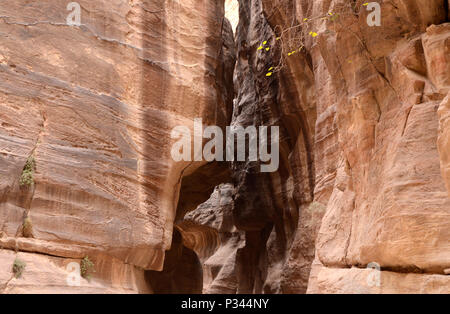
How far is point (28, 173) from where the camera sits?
8438 mm

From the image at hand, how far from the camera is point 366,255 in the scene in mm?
6133

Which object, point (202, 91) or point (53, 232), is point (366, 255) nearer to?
point (53, 232)

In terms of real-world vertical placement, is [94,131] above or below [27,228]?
above

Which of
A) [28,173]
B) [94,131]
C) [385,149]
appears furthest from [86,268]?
[385,149]

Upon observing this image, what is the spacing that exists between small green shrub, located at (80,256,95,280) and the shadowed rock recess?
0.34ft

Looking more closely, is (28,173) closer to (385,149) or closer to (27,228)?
(27,228)

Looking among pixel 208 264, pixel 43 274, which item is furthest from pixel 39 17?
pixel 208 264

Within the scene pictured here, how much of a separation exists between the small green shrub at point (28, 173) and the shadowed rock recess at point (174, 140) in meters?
0.02

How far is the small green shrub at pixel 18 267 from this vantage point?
7711 millimetres

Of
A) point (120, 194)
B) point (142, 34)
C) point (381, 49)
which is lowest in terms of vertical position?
point (120, 194)

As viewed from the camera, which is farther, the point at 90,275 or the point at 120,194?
the point at 120,194

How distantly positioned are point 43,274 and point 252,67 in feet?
44.3

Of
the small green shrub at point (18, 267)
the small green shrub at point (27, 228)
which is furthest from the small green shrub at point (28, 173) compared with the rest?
the small green shrub at point (18, 267)

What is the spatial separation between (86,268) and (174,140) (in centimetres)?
337
